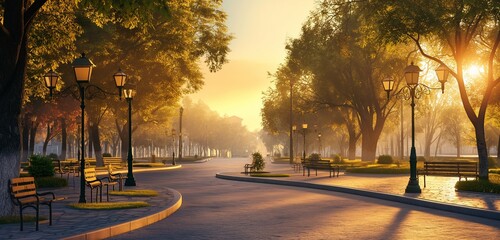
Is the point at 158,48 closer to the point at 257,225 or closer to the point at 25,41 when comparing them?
the point at 25,41

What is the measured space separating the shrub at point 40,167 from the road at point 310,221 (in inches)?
330

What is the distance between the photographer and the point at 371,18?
79.2ft

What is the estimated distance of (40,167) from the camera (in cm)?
2344

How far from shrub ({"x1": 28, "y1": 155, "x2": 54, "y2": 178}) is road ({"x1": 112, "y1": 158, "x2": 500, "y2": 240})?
27.5ft

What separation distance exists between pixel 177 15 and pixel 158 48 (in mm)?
3096

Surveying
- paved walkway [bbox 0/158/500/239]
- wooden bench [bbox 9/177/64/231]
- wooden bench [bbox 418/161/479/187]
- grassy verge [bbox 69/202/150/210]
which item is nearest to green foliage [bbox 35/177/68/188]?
paved walkway [bbox 0/158/500/239]

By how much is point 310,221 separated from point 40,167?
14773 millimetres

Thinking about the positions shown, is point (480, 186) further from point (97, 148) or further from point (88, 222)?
point (97, 148)

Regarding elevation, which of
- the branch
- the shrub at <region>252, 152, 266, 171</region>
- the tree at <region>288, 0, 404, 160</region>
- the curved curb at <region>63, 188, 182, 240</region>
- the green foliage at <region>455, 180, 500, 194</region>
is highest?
the tree at <region>288, 0, 404, 160</region>

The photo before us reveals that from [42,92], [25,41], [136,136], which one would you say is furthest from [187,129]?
[25,41]

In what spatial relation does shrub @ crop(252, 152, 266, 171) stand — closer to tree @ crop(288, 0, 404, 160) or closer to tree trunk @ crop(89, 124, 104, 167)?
tree @ crop(288, 0, 404, 160)

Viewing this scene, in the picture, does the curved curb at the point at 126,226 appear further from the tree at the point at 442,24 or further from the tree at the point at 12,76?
the tree at the point at 442,24

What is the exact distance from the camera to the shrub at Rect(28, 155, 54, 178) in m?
23.4

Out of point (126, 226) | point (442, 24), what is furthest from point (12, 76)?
point (442, 24)
